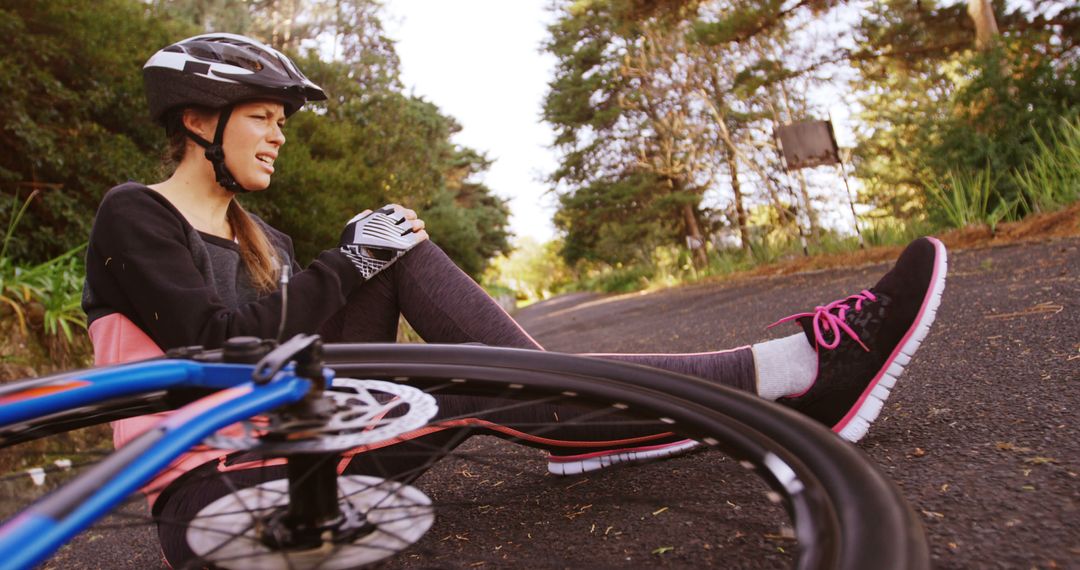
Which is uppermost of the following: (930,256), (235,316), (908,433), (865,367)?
(235,316)

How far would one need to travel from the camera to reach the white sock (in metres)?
1.40

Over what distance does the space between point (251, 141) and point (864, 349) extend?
1.55 meters

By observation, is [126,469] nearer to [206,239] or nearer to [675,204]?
[206,239]

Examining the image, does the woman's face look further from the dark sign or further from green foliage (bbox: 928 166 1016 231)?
the dark sign

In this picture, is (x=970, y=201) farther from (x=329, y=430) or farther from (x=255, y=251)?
(x=329, y=430)

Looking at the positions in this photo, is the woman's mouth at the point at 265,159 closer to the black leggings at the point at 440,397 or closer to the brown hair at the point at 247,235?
the brown hair at the point at 247,235

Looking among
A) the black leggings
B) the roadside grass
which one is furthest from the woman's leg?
the roadside grass

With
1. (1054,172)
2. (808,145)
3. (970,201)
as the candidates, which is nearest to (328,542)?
(1054,172)

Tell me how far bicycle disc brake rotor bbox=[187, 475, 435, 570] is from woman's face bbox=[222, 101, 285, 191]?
1048 millimetres

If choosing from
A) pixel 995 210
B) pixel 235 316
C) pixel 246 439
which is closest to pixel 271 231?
pixel 235 316

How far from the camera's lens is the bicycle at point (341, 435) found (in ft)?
1.79

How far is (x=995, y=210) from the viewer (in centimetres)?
728

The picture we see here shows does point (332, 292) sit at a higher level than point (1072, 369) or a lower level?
higher

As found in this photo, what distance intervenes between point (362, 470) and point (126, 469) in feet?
2.41
